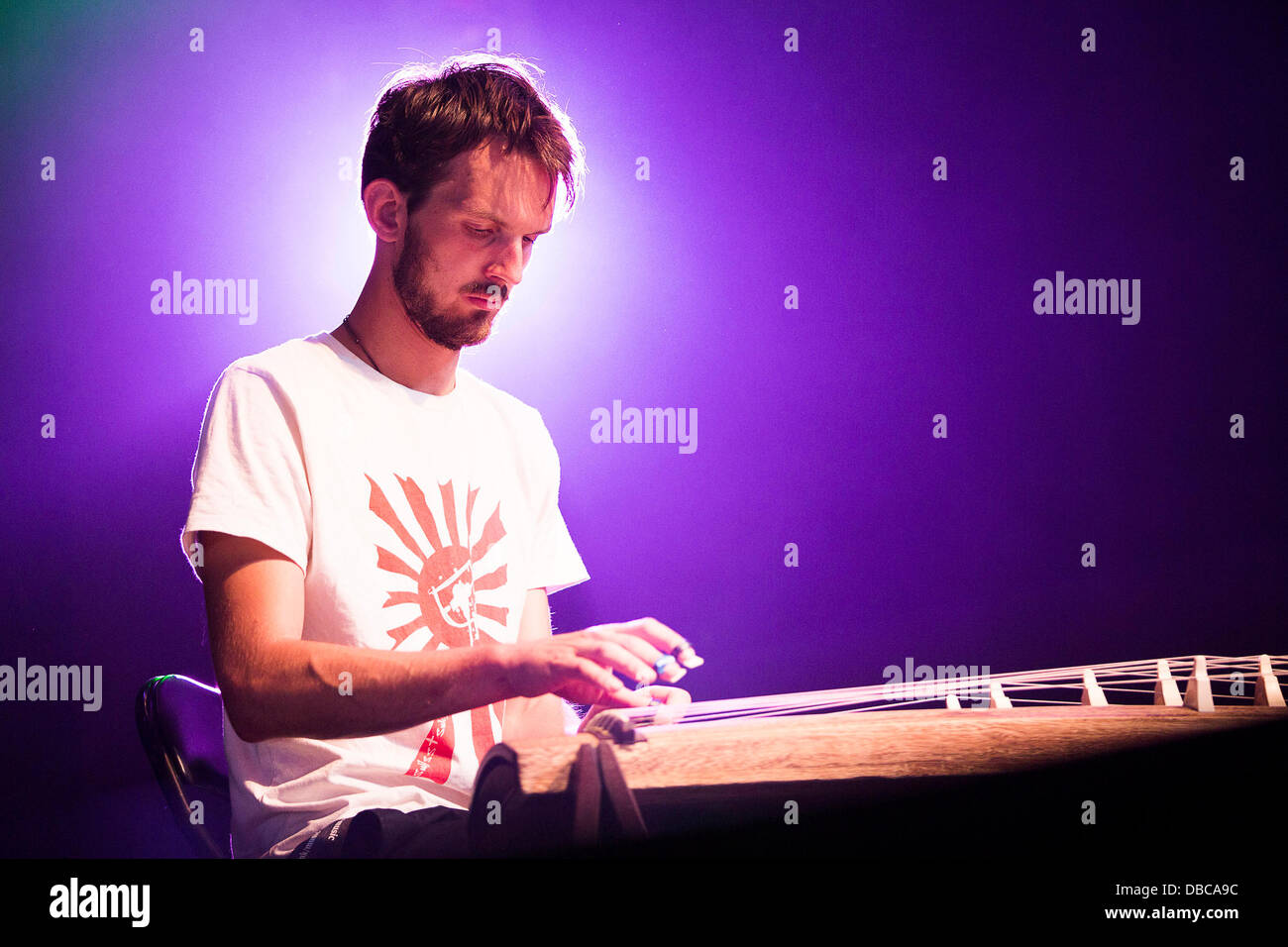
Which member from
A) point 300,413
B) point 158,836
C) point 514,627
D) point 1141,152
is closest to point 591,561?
point 514,627

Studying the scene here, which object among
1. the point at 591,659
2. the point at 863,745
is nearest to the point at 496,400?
the point at 591,659

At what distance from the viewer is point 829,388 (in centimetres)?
210

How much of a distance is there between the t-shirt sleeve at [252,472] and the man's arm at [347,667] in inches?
1.1

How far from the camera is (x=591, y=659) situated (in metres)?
0.97

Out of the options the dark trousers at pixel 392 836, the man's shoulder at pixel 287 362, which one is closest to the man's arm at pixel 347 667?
the dark trousers at pixel 392 836

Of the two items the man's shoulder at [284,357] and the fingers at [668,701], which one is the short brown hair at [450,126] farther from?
the fingers at [668,701]

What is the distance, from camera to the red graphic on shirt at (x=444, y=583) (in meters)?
1.34

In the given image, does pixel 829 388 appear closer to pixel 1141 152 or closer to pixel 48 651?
pixel 1141 152

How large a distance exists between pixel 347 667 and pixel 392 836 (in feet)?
0.79

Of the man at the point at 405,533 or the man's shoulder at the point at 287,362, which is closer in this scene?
the man at the point at 405,533

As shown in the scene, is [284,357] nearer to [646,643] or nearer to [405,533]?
[405,533]
